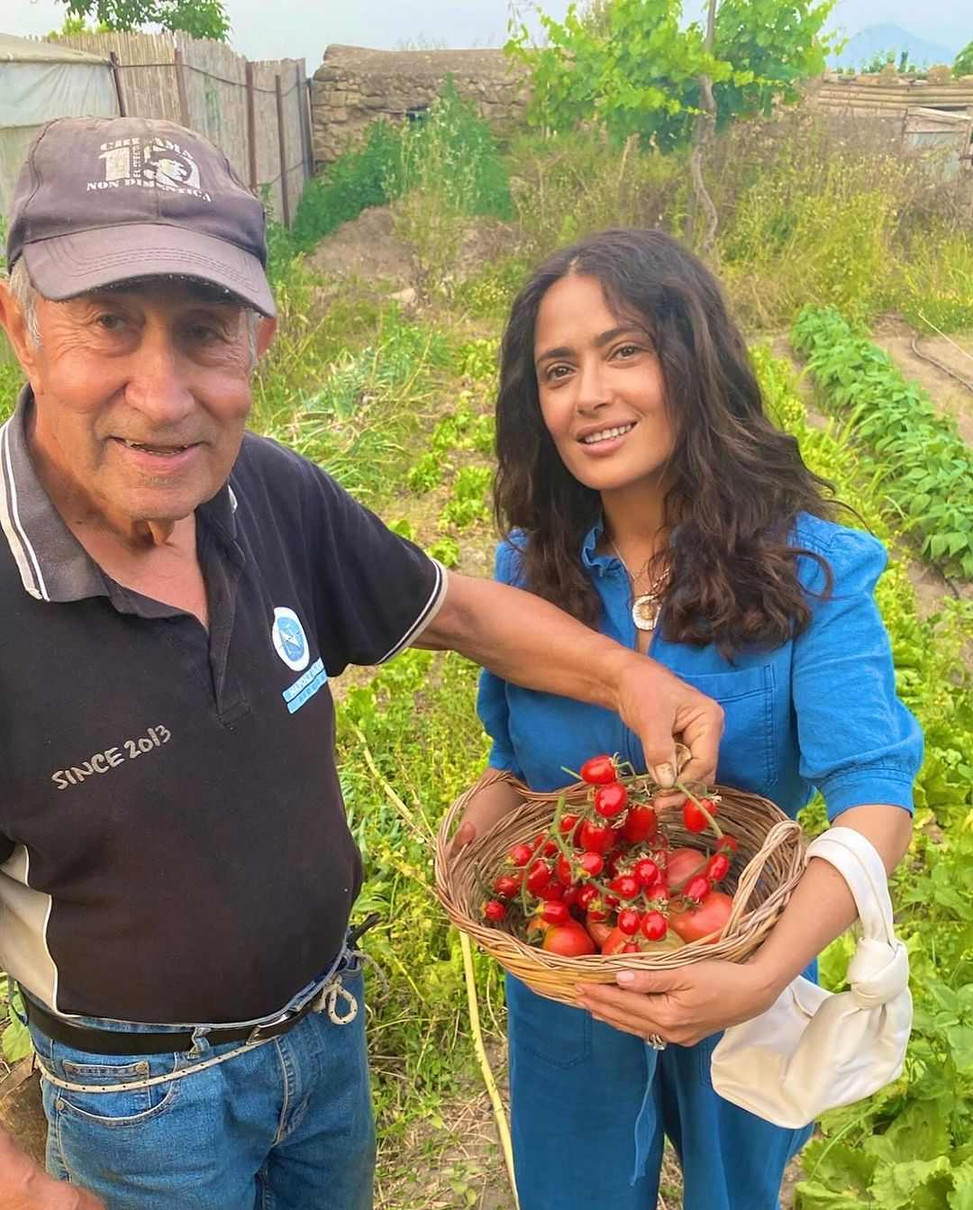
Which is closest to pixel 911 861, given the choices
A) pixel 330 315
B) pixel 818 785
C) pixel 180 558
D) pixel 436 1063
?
pixel 436 1063

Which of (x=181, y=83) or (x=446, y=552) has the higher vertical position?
(x=181, y=83)

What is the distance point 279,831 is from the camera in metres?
1.62

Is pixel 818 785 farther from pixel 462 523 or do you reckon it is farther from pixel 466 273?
pixel 466 273

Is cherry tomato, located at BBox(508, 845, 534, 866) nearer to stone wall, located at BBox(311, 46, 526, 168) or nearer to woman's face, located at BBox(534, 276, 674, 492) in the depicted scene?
woman's face, located at BBox(534, 276, 674, 492)

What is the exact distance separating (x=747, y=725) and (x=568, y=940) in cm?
48

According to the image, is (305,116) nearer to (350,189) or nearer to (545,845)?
(350,189)

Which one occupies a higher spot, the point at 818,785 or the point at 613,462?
the point at 613,462

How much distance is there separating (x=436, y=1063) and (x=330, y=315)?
7896 millimetres

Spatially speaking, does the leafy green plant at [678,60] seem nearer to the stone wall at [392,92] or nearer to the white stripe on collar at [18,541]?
the stone wall at [392,92]

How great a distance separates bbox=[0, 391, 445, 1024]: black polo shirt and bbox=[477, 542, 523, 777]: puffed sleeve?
1.41ft

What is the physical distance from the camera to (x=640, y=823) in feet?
5.79

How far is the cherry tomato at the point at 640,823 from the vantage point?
69.1 inches

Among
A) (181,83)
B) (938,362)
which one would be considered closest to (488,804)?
(938,362)

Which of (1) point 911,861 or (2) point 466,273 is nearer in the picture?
(1) point 911,861
